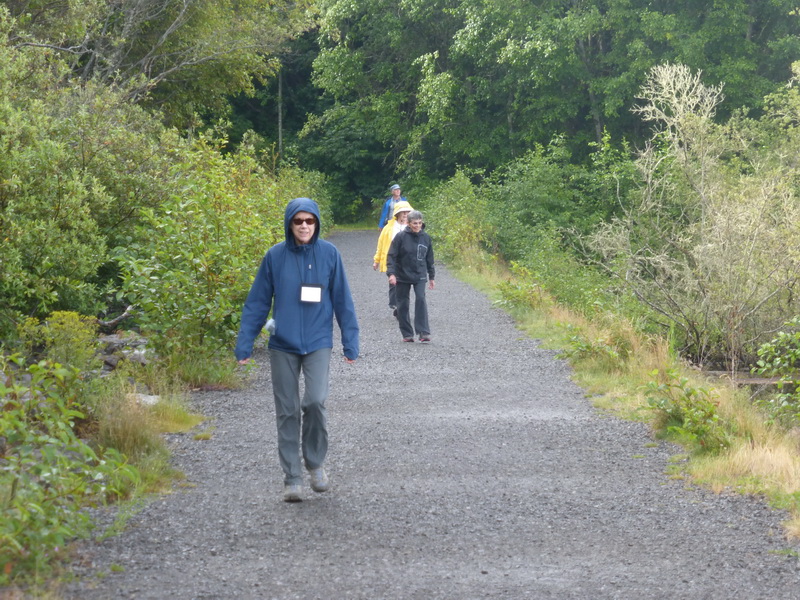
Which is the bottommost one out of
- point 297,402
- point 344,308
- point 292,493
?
point 292,493

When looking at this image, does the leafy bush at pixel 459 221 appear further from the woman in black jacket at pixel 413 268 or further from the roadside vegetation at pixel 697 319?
the woman in black jacket at pixel 413 268

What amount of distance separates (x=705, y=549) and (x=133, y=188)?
1003 cm

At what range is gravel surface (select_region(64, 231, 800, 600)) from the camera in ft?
16.7

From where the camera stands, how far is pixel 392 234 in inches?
652

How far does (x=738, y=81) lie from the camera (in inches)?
1407

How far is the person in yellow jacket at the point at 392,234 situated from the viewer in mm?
15242

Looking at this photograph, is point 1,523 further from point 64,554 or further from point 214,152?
point 214,152

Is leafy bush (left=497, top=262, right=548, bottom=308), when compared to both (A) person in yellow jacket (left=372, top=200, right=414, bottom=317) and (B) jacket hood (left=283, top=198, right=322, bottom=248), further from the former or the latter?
(B) jacket hood (left=283, top=198, right=322, bottom=248)

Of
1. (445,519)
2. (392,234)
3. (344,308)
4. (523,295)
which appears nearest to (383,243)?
(392,234)

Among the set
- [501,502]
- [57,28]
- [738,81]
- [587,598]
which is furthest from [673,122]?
[738,81]

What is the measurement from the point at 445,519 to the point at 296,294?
1621mm

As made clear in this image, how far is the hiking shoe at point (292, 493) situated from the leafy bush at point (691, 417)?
9.93 ft

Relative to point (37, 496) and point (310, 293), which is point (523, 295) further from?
point (37, 496)

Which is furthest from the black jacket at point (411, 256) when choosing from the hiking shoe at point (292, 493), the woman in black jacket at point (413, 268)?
the hiking shoe at point (292, 493)
